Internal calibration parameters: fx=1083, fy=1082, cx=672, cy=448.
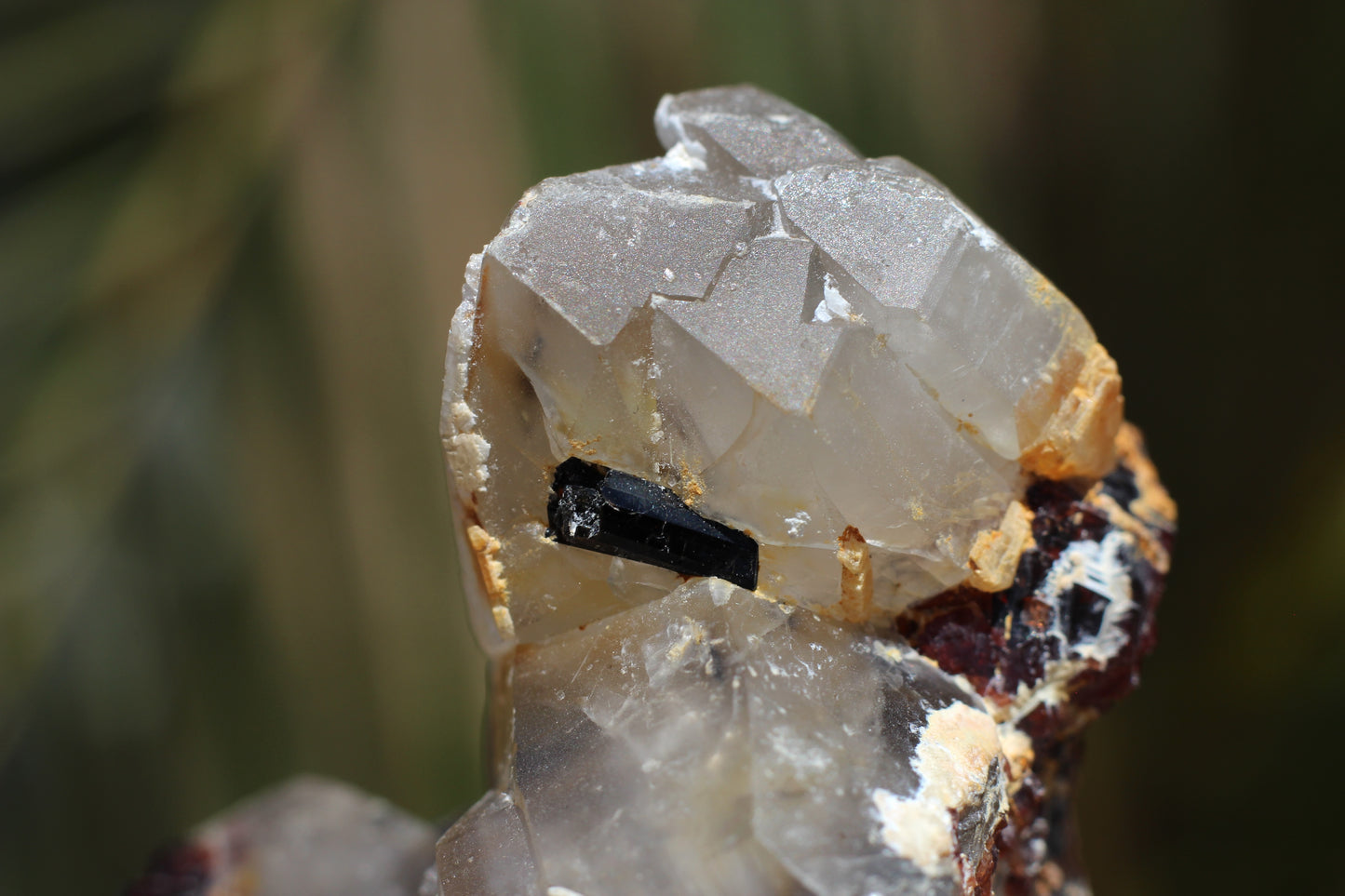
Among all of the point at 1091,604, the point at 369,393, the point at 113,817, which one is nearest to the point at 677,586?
the point at 1091,604

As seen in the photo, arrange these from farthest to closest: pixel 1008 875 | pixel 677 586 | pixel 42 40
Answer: pixel 42 40, pixel 1008 875, pixel 677 586

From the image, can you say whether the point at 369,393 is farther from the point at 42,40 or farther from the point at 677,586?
the point at 677,586

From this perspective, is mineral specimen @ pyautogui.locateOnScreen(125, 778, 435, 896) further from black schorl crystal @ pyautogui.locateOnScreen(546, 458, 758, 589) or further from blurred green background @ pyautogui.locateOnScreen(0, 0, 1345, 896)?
black schorl crystal @ pyautogui.locateOnScreen(546, 458, 758, 589)

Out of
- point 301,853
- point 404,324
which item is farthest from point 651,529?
point 404,324

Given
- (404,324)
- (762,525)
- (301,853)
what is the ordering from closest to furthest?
1. (762,525)
2. (301,853)
3. (404,324)

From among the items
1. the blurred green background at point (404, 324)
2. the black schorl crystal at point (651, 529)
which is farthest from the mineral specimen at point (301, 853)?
the black schorl crystal at point (651, 529)

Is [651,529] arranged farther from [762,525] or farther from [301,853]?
[301,853]

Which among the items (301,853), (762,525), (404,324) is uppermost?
(762,525)
